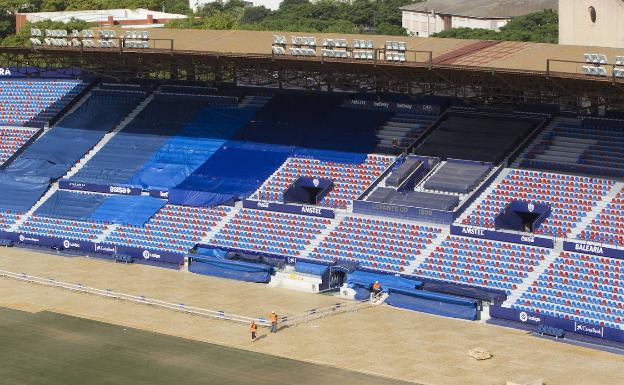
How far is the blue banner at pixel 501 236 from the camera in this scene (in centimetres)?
7062

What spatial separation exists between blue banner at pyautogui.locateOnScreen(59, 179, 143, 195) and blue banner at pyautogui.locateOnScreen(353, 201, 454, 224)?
17255mm

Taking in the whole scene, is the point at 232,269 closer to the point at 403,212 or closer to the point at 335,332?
the point at 403,212

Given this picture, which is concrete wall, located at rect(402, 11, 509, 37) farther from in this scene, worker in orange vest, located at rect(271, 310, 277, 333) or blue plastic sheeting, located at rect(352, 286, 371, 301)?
worker in orange vest, located at rect(271, 310, 277, 333)

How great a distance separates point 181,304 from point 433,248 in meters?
15.0

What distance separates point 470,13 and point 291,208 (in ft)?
380

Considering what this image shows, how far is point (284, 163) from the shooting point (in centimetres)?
8494

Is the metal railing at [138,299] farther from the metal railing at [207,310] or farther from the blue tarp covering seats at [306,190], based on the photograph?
the blue tarp covering seats at [306,190]

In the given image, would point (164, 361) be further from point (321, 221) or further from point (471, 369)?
point (321, 221)

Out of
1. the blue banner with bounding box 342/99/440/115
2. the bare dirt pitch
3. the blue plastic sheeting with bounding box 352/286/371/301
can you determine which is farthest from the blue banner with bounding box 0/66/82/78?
the blue plastic sheeting with bounding box 352/286/371/301

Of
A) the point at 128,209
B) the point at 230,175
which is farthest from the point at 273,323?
the point at 128,209

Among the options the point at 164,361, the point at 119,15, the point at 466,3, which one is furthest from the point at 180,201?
the point at 466,3

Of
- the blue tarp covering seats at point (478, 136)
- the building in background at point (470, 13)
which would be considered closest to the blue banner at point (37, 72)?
the blue tarp covering seats at point (478, 136)

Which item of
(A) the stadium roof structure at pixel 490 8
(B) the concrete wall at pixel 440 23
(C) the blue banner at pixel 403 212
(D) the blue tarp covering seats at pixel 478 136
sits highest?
(D) the blue tarp covering seats at pixel 478 136

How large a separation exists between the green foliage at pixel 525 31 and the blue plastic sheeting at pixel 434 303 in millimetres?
90618
